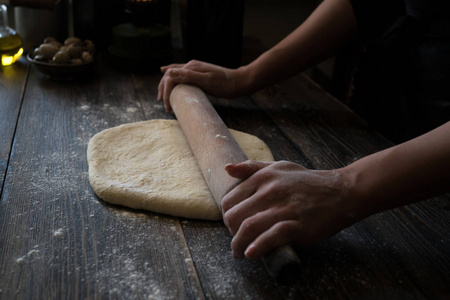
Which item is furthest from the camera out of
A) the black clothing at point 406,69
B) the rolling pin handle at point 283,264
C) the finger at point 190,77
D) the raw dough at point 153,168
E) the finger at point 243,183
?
the finger at point 190,77

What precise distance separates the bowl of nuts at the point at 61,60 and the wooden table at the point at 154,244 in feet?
1.10

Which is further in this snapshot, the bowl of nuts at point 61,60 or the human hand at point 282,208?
the bowl of nuts at point 61,60

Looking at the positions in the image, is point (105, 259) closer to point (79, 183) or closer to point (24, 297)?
point (24, 297)

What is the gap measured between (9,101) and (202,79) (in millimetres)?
694

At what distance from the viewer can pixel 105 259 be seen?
86 cm

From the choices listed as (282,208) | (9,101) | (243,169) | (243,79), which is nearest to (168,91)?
(243,79)

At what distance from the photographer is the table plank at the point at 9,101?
1.23m

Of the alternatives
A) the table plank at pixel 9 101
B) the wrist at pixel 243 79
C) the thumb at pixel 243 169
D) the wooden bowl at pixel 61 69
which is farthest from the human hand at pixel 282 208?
the wooden bowl at pixel 61 69

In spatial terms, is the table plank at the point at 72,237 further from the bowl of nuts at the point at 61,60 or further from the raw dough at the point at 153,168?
the bowl of nuts at the point at 61,60

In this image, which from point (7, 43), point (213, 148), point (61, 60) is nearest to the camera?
point (213, 148)

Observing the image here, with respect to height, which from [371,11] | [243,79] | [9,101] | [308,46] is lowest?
[9,101]

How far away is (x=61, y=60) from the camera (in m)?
1.71

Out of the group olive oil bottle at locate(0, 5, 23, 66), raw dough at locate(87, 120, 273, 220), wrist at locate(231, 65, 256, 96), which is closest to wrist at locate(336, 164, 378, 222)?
raw dough at locate(87, 120, 273, 220)

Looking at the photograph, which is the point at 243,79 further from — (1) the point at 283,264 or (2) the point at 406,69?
(1) the point at 283,264
